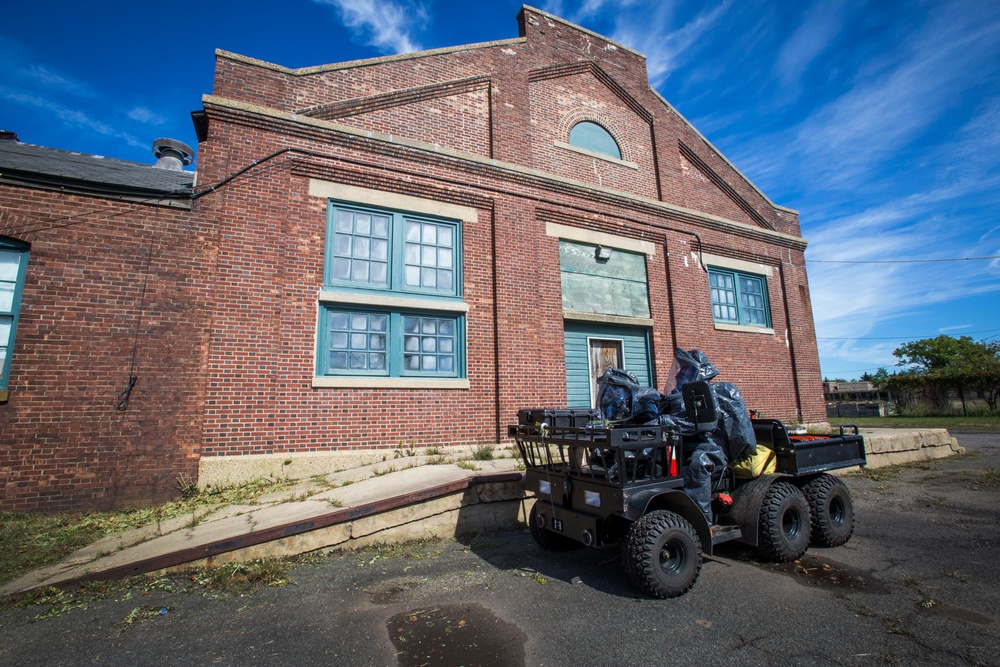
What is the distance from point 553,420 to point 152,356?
576 cm

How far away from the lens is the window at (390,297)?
8062mm

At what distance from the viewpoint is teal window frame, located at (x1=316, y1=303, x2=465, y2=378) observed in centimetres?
793

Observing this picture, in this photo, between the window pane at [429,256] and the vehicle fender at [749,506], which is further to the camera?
the window pane at [429,256]

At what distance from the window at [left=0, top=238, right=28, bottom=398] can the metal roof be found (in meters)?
0.93

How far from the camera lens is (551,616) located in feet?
12.3

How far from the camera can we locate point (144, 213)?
7.01 m

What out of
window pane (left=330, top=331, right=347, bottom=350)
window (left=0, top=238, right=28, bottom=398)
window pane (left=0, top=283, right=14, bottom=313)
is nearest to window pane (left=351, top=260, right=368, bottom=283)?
window pane (left=330, top=331, right=347, bottom=350)

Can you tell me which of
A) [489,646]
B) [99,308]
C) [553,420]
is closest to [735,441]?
[553,420]

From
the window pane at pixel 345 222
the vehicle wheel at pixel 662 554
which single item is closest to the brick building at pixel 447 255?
the window pane at pixel 345 222

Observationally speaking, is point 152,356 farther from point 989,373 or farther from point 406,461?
point 989,373

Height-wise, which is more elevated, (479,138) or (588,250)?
(479,138)

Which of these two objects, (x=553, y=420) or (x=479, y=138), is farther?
(x=479, y=138)

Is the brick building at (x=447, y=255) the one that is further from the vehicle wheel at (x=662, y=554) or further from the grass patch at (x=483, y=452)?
the vehicle wheel at (x=662, y=554)

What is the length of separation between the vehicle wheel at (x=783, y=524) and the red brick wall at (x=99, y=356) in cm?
710
